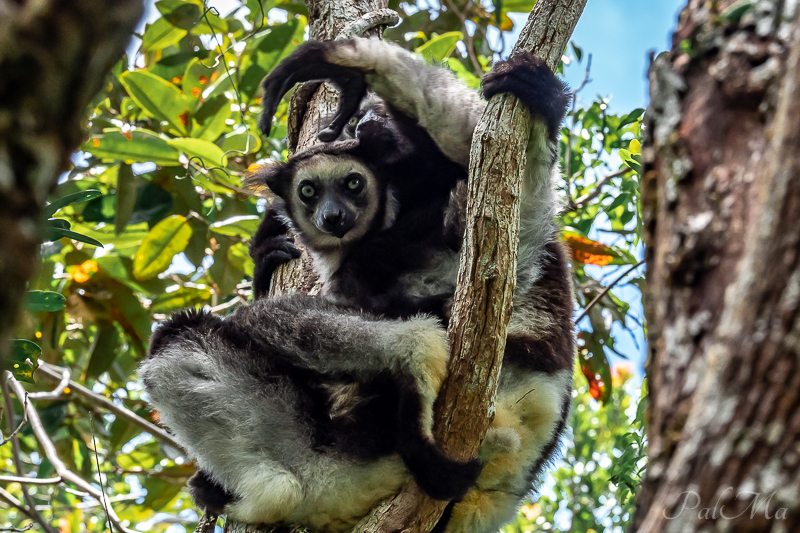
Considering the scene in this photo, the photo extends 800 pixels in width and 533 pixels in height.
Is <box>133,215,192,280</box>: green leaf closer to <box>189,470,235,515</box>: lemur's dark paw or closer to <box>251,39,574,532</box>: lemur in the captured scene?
<box>251,39,574,532</box>: lemur

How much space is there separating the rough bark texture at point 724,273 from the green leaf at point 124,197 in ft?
15.3

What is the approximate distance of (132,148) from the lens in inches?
208

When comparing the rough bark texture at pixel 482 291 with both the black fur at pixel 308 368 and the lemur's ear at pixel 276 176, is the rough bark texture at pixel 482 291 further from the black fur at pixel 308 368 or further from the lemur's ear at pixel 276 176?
the lemur's ear at pixel 276 176

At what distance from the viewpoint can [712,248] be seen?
1.38m

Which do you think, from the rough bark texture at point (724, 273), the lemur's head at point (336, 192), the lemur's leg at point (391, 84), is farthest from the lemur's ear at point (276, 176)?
the rough bark texture at point (724, 273)

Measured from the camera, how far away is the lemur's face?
448 centimetres

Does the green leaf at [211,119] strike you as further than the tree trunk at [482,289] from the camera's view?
Yes

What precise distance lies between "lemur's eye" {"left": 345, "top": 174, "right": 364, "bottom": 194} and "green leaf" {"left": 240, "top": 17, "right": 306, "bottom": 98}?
1694mm

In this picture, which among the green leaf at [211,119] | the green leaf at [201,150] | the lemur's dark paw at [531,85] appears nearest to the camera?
the lemur's dark paw at [531,85]

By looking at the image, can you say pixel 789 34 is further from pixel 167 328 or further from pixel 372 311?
pixel 167 328

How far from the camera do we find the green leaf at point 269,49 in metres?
5.75

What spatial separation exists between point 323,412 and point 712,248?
2650 millimetres

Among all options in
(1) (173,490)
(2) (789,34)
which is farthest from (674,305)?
(1) (173,490)

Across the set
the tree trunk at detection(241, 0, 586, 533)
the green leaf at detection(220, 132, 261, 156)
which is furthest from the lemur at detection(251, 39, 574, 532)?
the green leaf at detection(220, 132, 261, 156)
